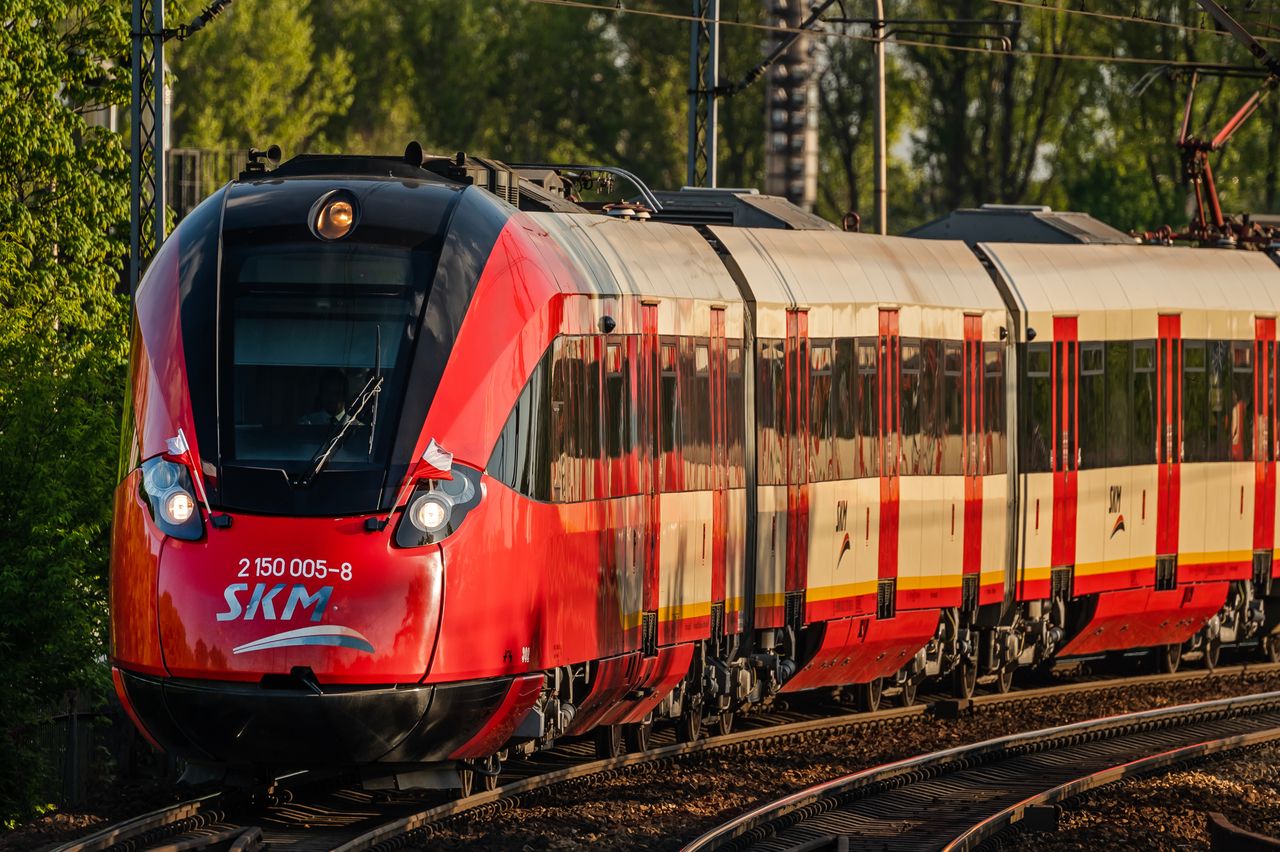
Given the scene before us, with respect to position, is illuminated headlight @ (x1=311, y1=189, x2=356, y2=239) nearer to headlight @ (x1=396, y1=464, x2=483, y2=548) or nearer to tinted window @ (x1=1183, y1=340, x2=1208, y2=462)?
headlight @ (x1=396, y1=464, x2=483, y2=548)

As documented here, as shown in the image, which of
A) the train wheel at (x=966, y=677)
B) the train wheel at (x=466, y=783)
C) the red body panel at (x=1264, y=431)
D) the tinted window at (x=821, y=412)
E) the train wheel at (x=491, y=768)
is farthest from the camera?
the red body panel at (x=1264, y=431)

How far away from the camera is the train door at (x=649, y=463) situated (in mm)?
15672

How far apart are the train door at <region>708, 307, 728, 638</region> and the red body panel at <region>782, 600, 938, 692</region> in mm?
2146

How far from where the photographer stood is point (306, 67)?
80.1 metres

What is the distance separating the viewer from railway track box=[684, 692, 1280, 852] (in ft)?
48.9

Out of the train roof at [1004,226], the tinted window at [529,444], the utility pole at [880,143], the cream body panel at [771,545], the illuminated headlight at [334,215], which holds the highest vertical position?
the utility pole at [880,143]

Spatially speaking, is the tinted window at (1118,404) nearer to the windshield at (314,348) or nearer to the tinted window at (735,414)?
the tinted window at (735,414)

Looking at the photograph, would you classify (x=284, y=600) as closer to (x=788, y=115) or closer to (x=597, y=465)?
(x=597, y=465)

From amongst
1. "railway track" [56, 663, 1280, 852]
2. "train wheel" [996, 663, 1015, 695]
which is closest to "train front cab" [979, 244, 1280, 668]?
"train wheel" [996, 663, 1015, 695]

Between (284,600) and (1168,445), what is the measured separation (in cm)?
1214

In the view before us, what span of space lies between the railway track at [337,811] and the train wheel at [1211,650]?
7560 mm

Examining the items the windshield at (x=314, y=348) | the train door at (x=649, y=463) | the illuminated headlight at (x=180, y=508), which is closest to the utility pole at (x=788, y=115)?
the train door at (x=649, y=463)

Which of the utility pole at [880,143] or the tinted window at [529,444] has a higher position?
the utility pole at [880,143]

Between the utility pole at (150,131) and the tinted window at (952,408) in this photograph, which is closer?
the tinted window at (952,408)
